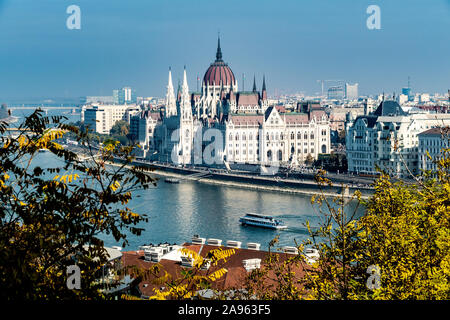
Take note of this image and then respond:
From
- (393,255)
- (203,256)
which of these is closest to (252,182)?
(203,256)

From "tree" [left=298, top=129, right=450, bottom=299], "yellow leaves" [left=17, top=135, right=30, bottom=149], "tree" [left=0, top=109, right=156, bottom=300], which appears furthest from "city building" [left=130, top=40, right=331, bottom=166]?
"tree" [left=0, top=109, right=156, bottom=300]

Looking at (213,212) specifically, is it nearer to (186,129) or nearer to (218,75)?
(186,129)

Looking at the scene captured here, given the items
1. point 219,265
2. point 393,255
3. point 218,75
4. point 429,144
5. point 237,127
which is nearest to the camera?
point 393,255

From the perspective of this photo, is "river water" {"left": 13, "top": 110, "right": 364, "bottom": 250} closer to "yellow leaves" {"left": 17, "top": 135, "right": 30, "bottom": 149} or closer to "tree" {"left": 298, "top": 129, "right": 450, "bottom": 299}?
"tree" {"left": 298, "top": 129, "right": 450, "bottom": 299}

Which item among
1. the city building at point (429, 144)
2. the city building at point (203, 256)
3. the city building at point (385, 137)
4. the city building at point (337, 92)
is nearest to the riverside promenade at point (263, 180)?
the city building at point (385, 137)

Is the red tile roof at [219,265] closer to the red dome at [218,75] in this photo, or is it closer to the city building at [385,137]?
the city building at [385,137]
